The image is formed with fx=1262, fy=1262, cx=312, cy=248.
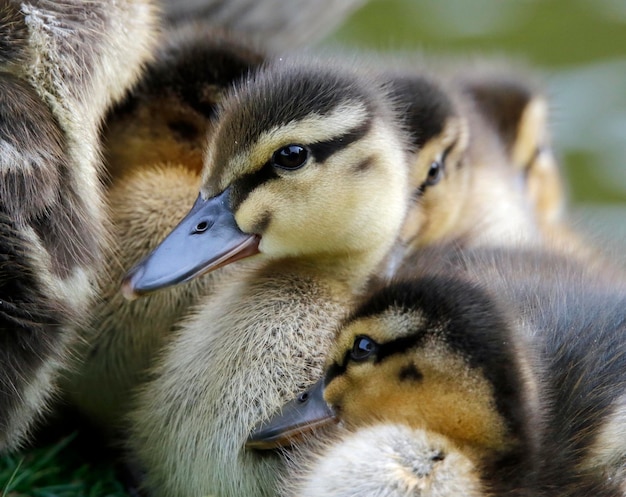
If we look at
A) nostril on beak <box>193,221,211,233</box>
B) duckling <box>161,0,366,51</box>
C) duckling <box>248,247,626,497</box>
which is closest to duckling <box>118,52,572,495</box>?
nostril on beak <box>193,221,211,233</box>

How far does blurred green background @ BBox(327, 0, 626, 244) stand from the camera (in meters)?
4.54

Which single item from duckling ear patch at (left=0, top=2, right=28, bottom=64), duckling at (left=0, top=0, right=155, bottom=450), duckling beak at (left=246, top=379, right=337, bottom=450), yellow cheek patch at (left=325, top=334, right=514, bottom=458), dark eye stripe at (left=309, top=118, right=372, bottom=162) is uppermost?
duckling ear patch at (left=0, top=2, right=28, bottom=64)

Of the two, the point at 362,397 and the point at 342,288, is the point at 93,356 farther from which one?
the point at 362,397

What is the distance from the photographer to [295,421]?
7.15 feet

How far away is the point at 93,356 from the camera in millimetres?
2531

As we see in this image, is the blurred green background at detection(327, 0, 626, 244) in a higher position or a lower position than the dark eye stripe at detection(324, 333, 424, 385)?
lower

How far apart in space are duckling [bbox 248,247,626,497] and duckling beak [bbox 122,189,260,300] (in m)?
0.30

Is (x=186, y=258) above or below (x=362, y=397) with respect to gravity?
above

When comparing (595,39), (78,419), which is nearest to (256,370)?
(78,419)

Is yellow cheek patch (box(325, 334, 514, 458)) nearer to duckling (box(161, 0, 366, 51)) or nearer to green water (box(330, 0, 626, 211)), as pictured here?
duckling (box(161, 0, 366, 51))

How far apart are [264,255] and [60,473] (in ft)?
2.06

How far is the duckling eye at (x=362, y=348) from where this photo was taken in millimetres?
2064

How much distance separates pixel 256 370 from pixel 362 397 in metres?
0.27

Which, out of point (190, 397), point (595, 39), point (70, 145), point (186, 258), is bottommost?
point (595, 39)
